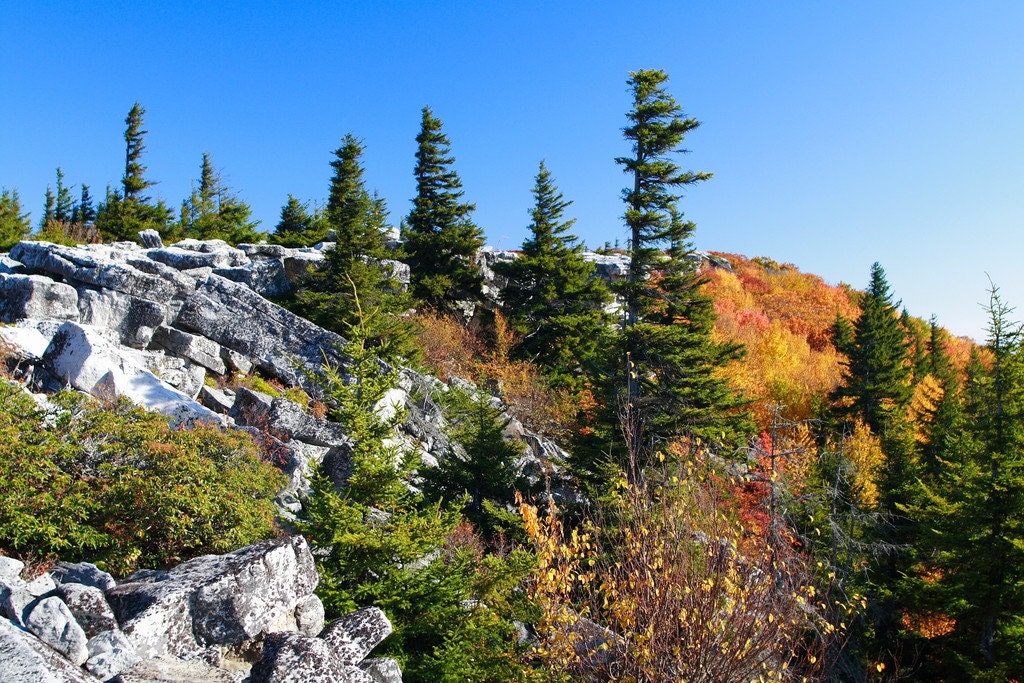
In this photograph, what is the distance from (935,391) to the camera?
30.2m

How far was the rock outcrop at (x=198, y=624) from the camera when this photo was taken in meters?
5.44

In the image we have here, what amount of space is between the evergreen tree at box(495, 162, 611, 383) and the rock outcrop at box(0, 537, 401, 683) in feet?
64.8

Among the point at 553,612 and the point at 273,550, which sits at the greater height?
the point at 273,550

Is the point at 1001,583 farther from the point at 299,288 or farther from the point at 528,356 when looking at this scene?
the point at 299,288

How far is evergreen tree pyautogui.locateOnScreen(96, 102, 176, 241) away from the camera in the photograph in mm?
31844

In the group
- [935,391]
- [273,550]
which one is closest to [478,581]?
[273,550]

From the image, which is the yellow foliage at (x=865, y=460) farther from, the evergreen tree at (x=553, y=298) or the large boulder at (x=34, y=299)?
the large boulder at (x=34, y=299)

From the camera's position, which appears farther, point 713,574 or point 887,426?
point 887,426

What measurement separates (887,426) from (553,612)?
26.3 m

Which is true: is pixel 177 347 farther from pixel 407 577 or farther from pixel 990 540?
pixel 990 540

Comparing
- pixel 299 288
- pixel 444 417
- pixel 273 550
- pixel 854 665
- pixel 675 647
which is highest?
pixel 299 288

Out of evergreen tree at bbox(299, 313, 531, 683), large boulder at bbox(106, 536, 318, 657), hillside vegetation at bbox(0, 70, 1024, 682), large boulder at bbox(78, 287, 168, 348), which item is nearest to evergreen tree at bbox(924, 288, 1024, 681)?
hillside vegetation at bbox(0, 70, 1024, 682)

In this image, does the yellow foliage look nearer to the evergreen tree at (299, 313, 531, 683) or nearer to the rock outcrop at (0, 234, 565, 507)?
the rock outcrop at (0, 234, 565, 507)

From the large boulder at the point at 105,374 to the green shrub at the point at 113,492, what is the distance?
329cm
